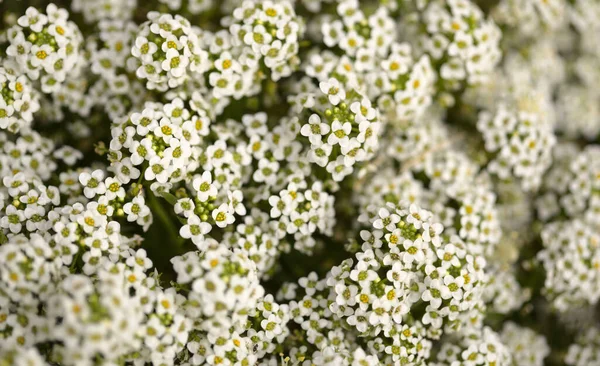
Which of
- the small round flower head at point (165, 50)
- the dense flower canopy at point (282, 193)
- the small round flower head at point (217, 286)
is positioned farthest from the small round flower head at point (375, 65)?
the small round flower head at point (217, 286)

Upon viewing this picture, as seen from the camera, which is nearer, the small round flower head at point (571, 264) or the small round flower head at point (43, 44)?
the small round flower head at point (43, 44)

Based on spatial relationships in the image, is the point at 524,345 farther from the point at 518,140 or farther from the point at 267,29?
the point at 267,29

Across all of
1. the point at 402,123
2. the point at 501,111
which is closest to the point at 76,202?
the point at 402,123

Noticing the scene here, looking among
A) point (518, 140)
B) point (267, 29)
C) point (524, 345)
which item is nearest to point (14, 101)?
point (267, 29)

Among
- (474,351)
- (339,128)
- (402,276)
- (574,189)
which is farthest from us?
(574,189)

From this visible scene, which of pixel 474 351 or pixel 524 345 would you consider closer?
pixel 474 351

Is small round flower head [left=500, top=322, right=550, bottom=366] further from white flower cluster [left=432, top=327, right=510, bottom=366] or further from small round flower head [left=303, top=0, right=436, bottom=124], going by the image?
small round flower head [left=303, top=0, right=436, bottom=124]

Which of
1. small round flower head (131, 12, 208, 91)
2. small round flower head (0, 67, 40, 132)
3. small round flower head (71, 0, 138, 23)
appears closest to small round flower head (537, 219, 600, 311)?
small round flower head (131, 12, 208, 91)

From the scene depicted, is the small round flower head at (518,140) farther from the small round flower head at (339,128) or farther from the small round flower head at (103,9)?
the small round flower head at (103,9)
